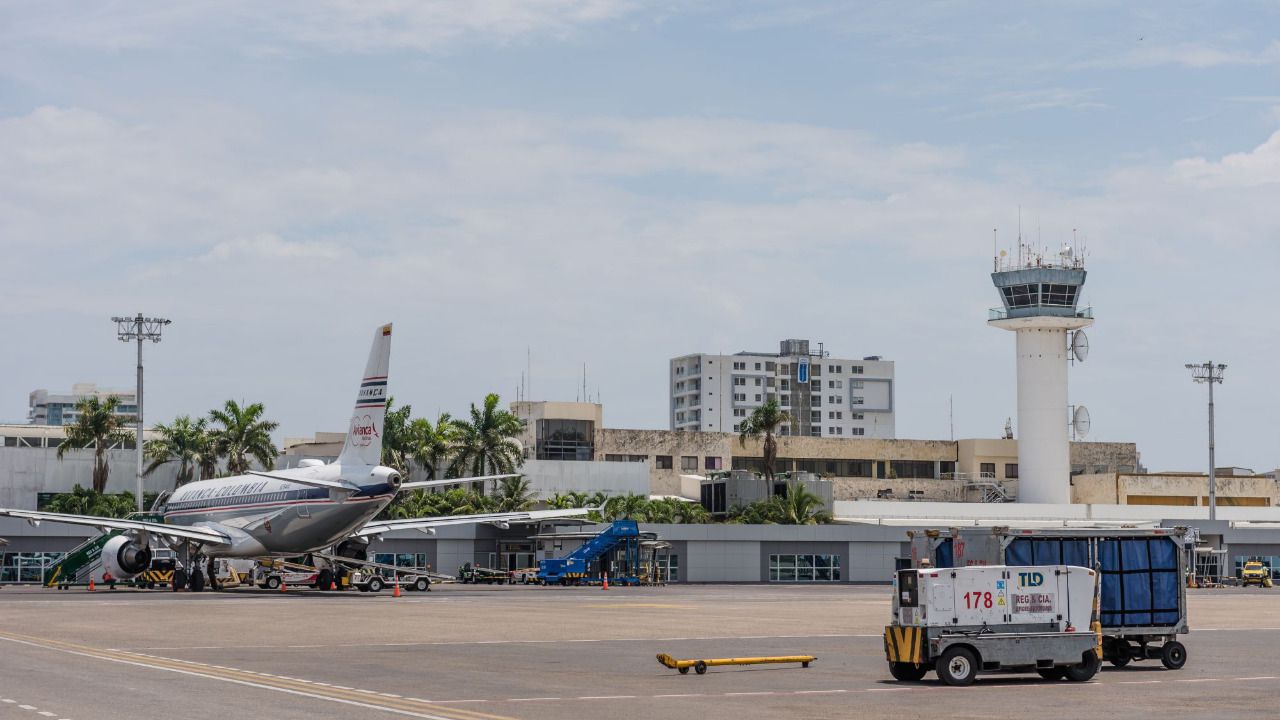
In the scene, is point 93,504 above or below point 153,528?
above

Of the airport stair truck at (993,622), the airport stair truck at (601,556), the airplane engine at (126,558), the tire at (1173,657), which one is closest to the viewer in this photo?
the airport stair truck at (993,622)

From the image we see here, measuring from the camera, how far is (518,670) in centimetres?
2930

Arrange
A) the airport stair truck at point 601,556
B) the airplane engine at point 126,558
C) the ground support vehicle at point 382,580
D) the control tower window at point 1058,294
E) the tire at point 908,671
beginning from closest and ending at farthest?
the tire at point 908,671 < the airplane engine at point 126,558 < the ground support vehicle at point 382,580 < the airport stair truck at point 601,556 < the control tower window at point 1058,294

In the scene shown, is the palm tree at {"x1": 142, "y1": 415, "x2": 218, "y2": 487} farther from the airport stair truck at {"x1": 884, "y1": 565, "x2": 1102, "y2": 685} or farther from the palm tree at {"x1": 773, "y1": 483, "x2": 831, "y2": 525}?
the airport stair truck at {"x1": 884, "y1": 565, "x2": 1102, "y2": 685}

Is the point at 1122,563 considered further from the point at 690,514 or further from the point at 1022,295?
the point at 1022,295

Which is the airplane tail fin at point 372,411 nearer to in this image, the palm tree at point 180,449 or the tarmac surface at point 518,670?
the tarmac surface at point 518,670

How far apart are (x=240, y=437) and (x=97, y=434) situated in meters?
13.1

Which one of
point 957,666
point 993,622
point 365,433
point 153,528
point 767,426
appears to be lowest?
point 957,666

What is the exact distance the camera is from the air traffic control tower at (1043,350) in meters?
135

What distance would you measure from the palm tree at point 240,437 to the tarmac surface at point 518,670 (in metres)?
62.1

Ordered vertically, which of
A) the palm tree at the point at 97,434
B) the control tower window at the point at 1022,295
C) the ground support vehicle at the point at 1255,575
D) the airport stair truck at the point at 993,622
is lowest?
the ground support vehicle at the point at 1255,575

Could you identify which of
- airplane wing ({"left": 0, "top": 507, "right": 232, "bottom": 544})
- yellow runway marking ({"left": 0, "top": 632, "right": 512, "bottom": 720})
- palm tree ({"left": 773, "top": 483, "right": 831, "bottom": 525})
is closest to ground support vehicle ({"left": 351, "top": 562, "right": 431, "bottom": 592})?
airplane wing ({"left": 0, "top": 507, "right": 232, "bottom": 544})

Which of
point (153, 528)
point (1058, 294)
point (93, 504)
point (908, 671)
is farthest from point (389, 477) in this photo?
point (1058, 294)

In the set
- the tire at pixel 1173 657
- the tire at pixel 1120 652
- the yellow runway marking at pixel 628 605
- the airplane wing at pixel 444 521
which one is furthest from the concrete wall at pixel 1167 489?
the tire at pixel 1173 657
